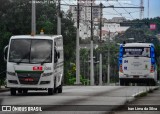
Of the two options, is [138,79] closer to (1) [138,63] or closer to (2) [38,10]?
(1) [138,63]

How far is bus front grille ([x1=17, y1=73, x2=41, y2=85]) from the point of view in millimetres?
28312

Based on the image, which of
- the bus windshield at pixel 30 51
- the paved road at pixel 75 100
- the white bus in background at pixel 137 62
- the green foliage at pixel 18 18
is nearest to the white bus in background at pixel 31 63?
the bus windshield at pixel 30 51

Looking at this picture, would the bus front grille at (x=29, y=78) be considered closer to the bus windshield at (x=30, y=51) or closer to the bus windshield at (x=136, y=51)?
the bus windshield at (x=30, y=51)

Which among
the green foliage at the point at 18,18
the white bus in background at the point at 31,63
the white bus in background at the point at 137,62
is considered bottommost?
the white bus in background at the point at 137,62

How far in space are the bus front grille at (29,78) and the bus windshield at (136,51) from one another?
22732mm

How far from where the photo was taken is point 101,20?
85.1m

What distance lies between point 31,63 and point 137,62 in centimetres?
2353

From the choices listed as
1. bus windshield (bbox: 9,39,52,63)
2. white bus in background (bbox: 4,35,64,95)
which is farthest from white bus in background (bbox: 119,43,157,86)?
bus windshield (bbox: 9,39,52,63)

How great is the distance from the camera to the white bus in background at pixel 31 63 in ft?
92.8

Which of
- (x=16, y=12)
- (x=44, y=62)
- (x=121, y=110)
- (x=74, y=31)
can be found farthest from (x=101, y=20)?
(x=121, y=110)

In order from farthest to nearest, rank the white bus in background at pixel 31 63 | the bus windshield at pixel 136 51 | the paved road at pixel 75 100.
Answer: the bus windshield at pixel 136 51
the white bus in background at pixel 31 63
the paved road at pixel 75 100

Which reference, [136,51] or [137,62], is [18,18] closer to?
[136,51]

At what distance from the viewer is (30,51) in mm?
28719

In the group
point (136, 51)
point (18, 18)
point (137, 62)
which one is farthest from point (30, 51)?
point (18, 18)
